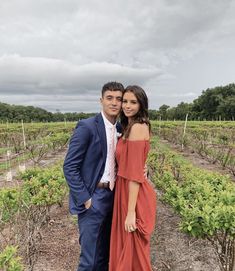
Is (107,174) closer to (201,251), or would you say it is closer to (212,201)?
(212,201)

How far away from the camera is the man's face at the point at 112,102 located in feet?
9.71

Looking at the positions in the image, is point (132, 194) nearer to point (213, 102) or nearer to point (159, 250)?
point (159, 250)

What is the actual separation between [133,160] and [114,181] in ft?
1.30

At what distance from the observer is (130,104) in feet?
9.47

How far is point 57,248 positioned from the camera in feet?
16.3

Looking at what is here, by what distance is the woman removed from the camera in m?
2.88

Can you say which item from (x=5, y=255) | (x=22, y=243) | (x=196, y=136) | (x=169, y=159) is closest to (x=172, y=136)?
(x=196, y=136)

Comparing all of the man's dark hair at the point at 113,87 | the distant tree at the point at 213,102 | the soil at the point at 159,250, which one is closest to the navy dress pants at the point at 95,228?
the man's dark hair at the point at 113,87

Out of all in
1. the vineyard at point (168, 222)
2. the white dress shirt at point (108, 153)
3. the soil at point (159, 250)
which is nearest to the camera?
the white dress shirt at point (108, 153)

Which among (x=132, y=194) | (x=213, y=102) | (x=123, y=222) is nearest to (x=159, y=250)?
(x=123, y=222)

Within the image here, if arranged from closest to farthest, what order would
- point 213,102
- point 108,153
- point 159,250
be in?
1. point 108,153
2. point 159,250
3. point 213,102

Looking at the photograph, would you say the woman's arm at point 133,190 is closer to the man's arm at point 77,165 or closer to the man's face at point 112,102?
the man's face at point 112,102

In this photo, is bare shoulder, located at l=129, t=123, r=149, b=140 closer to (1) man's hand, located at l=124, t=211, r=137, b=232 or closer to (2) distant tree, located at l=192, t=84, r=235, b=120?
(1) man's hand, located at l=124, t=211, r=137, b=232

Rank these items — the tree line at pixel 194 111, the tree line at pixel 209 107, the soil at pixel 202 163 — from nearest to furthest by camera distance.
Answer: the soil at pixel 202 163, the tree line at pixel 194 111, the tree line at pixel 209 107
